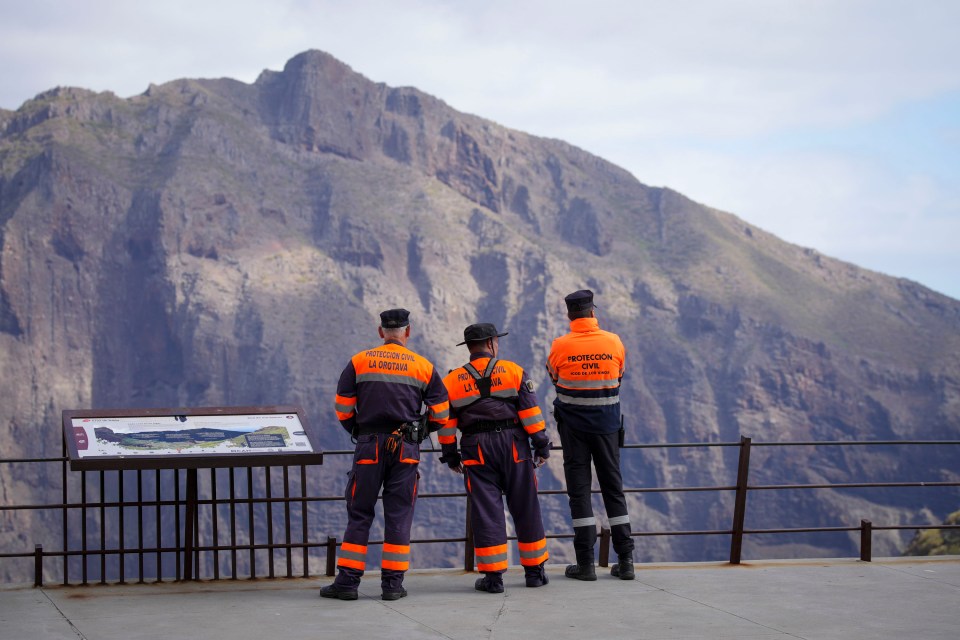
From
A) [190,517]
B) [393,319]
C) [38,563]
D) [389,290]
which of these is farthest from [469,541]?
[389,290]

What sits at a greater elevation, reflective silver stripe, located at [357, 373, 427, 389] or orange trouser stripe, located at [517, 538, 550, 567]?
reflective silver stripe, located at [357, 373, 427, 389]

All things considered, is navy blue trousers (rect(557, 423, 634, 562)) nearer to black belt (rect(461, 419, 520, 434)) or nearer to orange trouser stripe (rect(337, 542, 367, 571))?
black belt (rect(461, 419, 520, 434))

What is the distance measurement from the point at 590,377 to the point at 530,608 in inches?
79.3

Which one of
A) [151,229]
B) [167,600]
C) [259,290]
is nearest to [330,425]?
[259,290]

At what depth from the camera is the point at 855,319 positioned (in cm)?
16825

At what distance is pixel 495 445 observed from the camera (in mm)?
10055

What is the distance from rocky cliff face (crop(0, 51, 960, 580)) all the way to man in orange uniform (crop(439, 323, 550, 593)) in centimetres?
12320

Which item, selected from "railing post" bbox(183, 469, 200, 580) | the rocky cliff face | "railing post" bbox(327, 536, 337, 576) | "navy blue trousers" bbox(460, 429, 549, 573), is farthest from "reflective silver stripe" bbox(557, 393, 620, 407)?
the rocky cliff face

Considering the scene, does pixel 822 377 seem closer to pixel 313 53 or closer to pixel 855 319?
pixel 855 319

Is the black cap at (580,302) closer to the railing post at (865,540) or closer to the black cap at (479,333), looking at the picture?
the black cap at (479,333)

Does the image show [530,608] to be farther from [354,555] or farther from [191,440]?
[191,440]

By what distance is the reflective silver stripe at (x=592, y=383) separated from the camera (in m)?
10.3

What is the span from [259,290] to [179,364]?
41.0 feet

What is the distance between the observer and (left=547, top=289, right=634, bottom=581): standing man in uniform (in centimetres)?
1030
